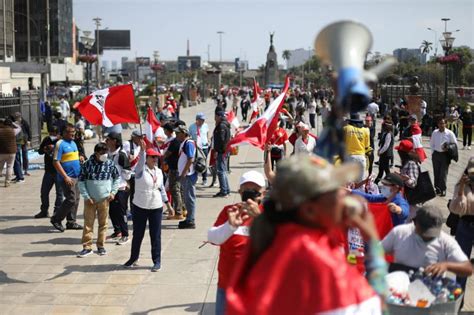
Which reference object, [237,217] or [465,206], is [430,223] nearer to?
[237,217]

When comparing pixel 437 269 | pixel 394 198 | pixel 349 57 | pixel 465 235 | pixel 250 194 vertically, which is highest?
pixel 349 57

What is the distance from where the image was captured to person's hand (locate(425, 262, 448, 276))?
4441mm

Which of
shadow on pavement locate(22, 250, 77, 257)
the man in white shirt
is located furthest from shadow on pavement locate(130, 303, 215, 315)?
the man in white shirt

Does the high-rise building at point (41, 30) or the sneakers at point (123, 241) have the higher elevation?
the high-rise building at point (41, 30)

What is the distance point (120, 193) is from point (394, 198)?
5153mm

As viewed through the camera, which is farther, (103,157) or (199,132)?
(199,132)

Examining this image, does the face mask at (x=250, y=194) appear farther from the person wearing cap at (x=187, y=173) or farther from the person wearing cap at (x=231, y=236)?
the person wearing cap at (x=187, y=173)

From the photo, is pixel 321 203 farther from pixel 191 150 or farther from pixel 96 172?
pixel 191 150

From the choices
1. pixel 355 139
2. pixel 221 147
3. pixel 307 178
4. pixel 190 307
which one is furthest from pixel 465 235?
pixel 221 147

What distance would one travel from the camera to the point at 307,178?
253cm

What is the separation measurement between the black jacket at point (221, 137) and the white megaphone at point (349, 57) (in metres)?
11.8

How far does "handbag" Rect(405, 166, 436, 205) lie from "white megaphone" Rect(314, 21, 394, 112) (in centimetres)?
524

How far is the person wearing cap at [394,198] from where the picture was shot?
6344mm

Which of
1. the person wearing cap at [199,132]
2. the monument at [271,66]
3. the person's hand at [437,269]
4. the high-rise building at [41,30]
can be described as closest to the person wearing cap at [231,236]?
the person's hand at [437,269]
